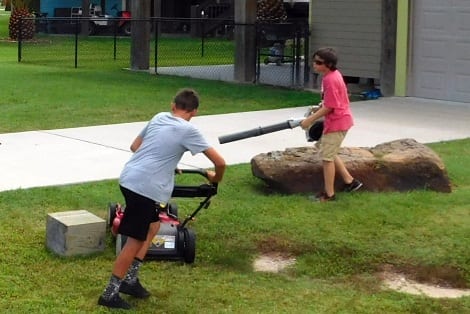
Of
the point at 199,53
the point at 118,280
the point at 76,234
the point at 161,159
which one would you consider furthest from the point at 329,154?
the point at 199,53

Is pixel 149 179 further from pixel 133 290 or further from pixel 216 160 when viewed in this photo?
pixel 133 290

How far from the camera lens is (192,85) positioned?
18203 mm

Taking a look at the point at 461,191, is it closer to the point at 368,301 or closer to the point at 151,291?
the point at 368,301

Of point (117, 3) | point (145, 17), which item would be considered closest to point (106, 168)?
point (145, 17)

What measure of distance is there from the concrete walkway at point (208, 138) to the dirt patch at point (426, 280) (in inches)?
136

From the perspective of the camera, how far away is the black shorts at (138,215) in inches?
222

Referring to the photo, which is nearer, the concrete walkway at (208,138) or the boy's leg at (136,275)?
the boy's leg at (136,275)

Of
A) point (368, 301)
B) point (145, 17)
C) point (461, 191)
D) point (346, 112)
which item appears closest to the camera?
point (368, 301)

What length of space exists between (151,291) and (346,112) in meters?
2.88

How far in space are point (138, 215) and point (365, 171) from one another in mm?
3430

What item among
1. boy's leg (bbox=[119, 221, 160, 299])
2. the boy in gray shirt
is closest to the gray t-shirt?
the boy in gray shirt

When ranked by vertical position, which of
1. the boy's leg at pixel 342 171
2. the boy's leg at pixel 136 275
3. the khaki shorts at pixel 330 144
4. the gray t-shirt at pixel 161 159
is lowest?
the boy's leg at pixel 136 275

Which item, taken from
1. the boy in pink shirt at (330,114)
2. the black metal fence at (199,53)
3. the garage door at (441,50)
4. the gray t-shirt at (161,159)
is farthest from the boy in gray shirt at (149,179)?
the black metal fence at (199,53)

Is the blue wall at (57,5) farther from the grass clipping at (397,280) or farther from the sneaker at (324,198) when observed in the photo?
the grass clipping at (397,280)
